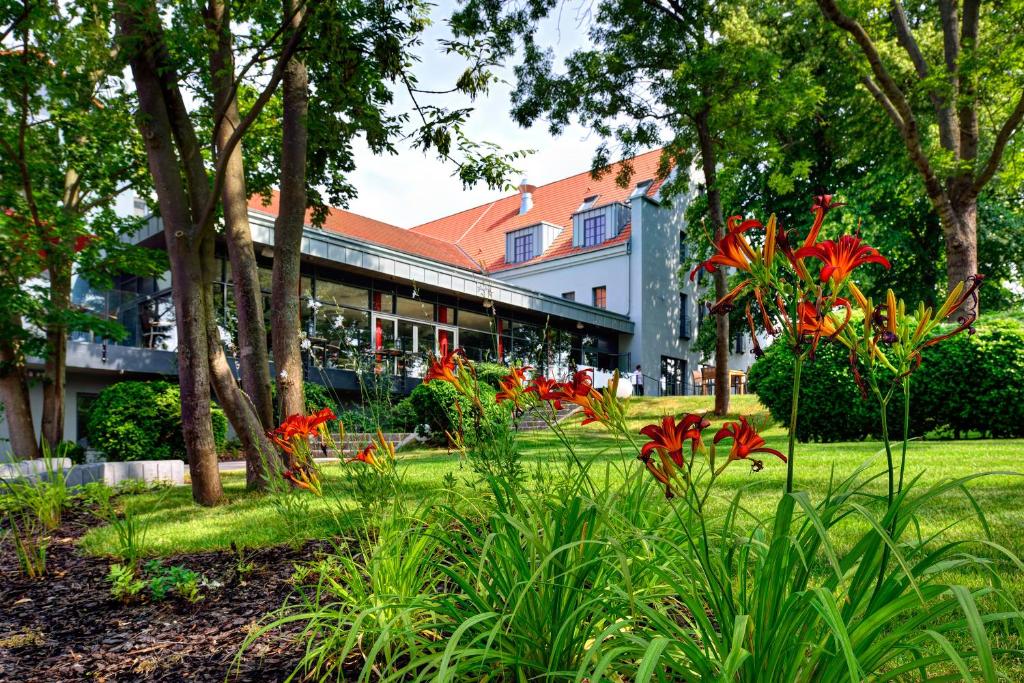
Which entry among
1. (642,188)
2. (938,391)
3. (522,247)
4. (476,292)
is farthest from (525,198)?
(938,391)

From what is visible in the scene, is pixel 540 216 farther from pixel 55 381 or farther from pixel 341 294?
pixel 55 381

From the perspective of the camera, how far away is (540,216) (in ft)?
101

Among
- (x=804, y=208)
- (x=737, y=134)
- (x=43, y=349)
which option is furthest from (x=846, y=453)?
(x=804, y=208)

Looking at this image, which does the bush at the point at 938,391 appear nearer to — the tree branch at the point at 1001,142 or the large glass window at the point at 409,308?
the tree branch at the point at 1001,142

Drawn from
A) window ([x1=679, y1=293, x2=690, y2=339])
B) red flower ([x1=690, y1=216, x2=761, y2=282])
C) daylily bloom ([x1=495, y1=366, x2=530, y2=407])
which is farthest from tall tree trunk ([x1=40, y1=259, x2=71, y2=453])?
window ([x1=679, y1=293, x2=690, y2=339])

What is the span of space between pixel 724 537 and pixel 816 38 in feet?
55.7

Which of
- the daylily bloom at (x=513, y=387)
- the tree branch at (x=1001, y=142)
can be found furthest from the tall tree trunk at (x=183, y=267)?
the tree branch at (x=1001, y=142)

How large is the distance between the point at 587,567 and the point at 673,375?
25931mm

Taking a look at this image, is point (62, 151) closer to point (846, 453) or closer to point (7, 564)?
point (7, 564)

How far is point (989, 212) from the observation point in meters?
16.9

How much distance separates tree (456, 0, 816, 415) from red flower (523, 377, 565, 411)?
10.6 meters

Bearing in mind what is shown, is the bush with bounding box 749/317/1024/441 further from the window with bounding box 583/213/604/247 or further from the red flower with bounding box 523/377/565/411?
the window with bounding box 583/213/604/247

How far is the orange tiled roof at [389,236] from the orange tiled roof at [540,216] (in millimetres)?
1398

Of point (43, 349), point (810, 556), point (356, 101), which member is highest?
point (356, 101)
